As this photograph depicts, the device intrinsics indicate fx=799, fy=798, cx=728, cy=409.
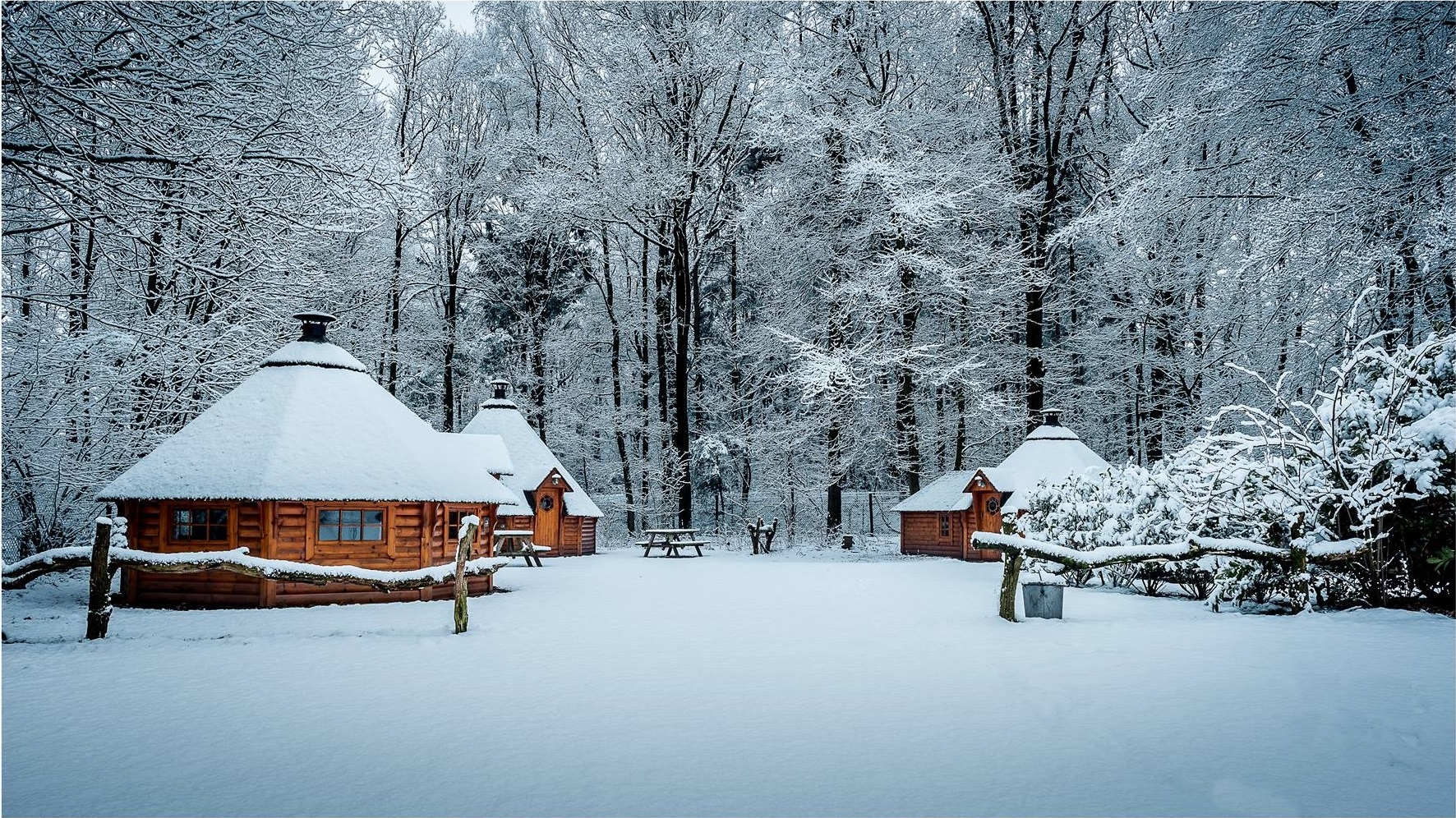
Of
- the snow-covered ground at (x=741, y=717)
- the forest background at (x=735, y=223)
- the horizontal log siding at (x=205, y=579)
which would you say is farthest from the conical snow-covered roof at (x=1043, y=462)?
the horizontal log siding at (x=205, y=579)

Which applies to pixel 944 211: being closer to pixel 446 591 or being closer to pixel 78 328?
pixel 446 591

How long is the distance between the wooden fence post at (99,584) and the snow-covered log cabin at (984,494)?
18.5m

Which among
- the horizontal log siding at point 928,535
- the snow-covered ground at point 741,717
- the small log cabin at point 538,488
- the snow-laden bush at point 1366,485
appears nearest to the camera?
the snow-covered ground at point 741,717

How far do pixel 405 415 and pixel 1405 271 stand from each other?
55.2 ft

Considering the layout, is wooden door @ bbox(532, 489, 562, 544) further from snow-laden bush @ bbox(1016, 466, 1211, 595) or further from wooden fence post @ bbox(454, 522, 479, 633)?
wooden fence post @ bbox(454, 522, 479, 633)

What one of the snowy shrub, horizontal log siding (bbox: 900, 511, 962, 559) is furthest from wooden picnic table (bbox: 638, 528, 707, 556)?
the snowy shrub

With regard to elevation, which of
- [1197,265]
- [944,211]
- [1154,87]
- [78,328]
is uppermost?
[944,211]

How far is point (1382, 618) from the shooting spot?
9.29 metres

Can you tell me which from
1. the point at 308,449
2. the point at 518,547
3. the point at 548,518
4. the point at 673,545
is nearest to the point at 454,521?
the point at 308,449

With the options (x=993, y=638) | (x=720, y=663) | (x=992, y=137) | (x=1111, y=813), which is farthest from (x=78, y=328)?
(x=992, y=137)

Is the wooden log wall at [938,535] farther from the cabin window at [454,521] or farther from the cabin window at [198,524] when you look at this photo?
the cabin window at [198,524]

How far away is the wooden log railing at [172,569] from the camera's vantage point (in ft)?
31.7

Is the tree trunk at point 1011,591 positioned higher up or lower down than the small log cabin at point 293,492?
lower down

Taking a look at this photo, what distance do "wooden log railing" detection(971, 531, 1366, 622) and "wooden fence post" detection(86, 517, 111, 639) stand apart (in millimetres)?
11053
